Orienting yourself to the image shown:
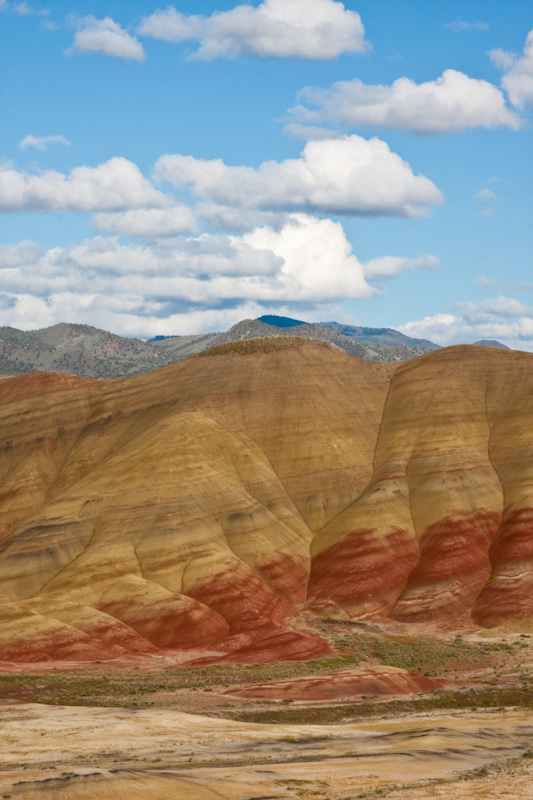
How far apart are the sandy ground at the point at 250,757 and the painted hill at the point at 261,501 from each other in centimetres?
3023

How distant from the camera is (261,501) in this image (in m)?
132

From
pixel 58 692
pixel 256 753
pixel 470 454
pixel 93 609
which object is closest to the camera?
pixel 256 753

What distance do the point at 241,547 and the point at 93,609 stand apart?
22.3 metres

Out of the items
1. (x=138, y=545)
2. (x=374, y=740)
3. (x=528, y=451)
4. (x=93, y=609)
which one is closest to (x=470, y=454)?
(x=528, y=451)

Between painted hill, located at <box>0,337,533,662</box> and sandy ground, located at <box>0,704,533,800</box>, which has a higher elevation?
painted hill, located at <box>0,337,533,662</box>

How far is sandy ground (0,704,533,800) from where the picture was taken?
46188mm

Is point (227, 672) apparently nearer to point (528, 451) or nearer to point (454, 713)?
point (454, 713)

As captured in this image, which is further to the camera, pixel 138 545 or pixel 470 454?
pixel 470 454

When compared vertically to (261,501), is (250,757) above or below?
below

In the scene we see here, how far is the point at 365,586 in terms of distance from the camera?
11650 cm

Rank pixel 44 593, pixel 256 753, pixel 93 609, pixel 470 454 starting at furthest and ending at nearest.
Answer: pixel 470 454, pixel 44 593, pixel 93 609, pixel 256 753

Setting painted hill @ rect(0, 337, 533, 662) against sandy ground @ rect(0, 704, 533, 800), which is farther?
painted hill @ rect(0, 337, 533, 662)

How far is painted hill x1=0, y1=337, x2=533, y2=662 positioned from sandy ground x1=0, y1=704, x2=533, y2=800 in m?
30.2

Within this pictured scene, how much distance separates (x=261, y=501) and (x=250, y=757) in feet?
249
